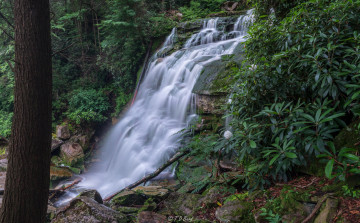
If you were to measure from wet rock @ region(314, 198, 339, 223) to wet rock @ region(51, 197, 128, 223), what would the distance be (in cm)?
270

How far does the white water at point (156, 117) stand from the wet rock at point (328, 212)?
4714mm

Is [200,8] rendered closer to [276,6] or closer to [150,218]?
[276,6]

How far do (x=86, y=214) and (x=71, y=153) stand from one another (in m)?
7.24

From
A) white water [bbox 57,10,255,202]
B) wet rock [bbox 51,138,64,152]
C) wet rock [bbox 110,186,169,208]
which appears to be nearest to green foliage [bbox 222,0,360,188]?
wet rock [bbox 110,186,169,208]

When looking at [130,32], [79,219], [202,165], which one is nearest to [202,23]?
[130,32]

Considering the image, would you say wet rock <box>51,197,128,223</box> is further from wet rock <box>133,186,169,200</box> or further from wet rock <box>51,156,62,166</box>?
wet rock <box>51,156,62,166</box>

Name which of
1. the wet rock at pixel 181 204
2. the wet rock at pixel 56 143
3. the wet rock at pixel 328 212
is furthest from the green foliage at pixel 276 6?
the wet rock at pixel 56 143

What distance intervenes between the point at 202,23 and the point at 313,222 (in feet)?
36.7

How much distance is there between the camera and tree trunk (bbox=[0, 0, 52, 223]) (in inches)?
118

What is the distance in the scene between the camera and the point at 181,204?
13.0 feet

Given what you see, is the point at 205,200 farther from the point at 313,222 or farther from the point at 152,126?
the point at 152,126

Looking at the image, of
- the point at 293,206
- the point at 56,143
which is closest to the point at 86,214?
the point at 293,206

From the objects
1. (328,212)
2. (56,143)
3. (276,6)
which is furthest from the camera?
(56,143)

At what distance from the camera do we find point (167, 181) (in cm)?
600
